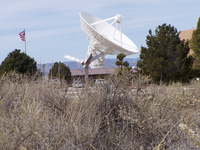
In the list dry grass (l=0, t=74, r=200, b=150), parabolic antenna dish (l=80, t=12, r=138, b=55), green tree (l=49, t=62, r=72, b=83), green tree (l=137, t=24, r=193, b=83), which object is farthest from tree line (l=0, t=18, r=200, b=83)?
dry grass (l=0, t=74, r=200, b=150)

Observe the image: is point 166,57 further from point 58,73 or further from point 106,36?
point 58,73

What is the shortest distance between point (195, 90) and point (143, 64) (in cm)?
3171

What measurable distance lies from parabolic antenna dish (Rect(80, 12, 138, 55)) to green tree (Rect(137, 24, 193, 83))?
2.74 metres

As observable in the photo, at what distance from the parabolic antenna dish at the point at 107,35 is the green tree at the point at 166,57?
108 inches

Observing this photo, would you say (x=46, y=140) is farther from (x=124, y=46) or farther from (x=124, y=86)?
(x=124, y=46)

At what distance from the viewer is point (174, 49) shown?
1644 inches

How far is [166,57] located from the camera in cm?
4162

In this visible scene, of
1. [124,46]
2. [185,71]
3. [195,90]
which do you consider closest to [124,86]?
[195,90]

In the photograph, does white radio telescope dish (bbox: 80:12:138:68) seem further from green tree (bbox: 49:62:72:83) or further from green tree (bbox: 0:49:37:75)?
green tree (bbox: 49:62:72:83)

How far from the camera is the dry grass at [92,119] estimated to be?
481 centimetres

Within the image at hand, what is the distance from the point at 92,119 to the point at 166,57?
1432 inches

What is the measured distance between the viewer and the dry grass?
4.81 m

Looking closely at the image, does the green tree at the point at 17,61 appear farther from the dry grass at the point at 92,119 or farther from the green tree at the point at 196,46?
the dry grass at the point at 92,119

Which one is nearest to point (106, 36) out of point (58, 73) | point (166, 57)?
point (166, 57)
